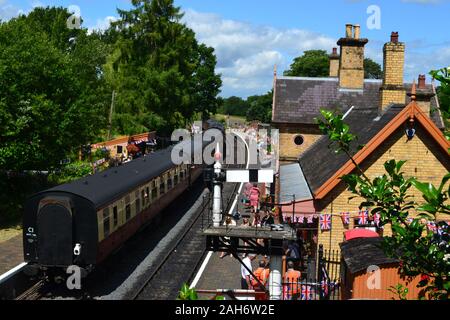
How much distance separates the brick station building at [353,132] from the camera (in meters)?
15.8

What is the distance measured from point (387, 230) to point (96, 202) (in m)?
8.49

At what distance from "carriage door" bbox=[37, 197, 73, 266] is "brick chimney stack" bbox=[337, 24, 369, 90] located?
57.3 feet

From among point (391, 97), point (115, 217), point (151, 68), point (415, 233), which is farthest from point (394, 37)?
point (151, 68)

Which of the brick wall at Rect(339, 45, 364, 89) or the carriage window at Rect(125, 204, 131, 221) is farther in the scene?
the brick wall at Rect(339, 45, 364, 89)

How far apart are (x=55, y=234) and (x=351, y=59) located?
1858cm

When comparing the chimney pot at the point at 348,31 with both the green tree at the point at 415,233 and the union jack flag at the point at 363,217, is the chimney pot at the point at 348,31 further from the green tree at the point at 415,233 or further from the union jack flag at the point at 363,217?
the green tree at the point at 415,233

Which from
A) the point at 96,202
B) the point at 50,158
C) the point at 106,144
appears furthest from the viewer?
the point at 106,144

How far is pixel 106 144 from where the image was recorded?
40.9m

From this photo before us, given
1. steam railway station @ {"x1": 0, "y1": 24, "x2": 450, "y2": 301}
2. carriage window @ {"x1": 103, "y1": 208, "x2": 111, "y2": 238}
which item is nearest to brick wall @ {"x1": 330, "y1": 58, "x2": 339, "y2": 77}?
steam railway station @ {"x1": 0, "y1": 24, "x2": 450, "y2": 301}

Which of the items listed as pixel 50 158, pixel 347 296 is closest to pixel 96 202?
pixel 347 296

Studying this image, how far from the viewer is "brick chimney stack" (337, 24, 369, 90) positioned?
27.0 metres

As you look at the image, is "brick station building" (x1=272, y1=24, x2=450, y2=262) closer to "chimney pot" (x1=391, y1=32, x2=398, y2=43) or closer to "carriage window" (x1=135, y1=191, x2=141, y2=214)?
"chimney pot" (x1=391, y1=32, x2=398, y2=43)
